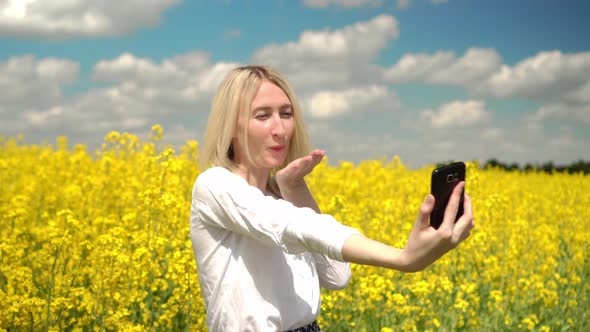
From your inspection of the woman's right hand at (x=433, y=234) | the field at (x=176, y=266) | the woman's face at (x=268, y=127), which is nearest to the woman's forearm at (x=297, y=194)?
the woman's face at (x=268, y=127)

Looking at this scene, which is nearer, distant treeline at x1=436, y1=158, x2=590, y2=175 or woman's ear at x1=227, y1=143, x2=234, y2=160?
woman's ear at x1=227, y1=143, x2=234, y2=160

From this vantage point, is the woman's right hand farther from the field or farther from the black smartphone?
the field

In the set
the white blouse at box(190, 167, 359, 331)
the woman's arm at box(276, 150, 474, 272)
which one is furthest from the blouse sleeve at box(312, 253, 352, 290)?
the woman's arm at box(276, 150, 474, 272)

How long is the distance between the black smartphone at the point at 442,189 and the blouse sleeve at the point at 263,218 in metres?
0.21

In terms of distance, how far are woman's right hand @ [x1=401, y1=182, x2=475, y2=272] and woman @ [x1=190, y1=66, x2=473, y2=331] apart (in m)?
0.14

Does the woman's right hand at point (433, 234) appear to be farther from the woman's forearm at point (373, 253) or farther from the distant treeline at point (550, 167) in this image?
the distant treeline at point (550, 167)

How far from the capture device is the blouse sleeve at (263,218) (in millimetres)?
1494

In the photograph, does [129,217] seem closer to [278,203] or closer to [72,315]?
[72,315]

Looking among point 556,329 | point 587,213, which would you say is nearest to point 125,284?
point 556,329

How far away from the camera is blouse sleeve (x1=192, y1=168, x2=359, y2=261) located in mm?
1494

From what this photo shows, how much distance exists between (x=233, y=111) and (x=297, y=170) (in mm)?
270

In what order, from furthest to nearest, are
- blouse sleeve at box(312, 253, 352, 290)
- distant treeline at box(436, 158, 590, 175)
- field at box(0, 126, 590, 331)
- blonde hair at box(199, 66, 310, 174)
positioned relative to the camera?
distant treeline at box(436, 158, 590, 175) → field at box(0, 126, 590, 331) → blouse sleeve at box(312, 253, 352, 290) → blonde hair at box(199, 66, 310, 174)

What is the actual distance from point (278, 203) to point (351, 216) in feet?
12.9

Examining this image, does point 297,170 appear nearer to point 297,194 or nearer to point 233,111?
point 297,194
